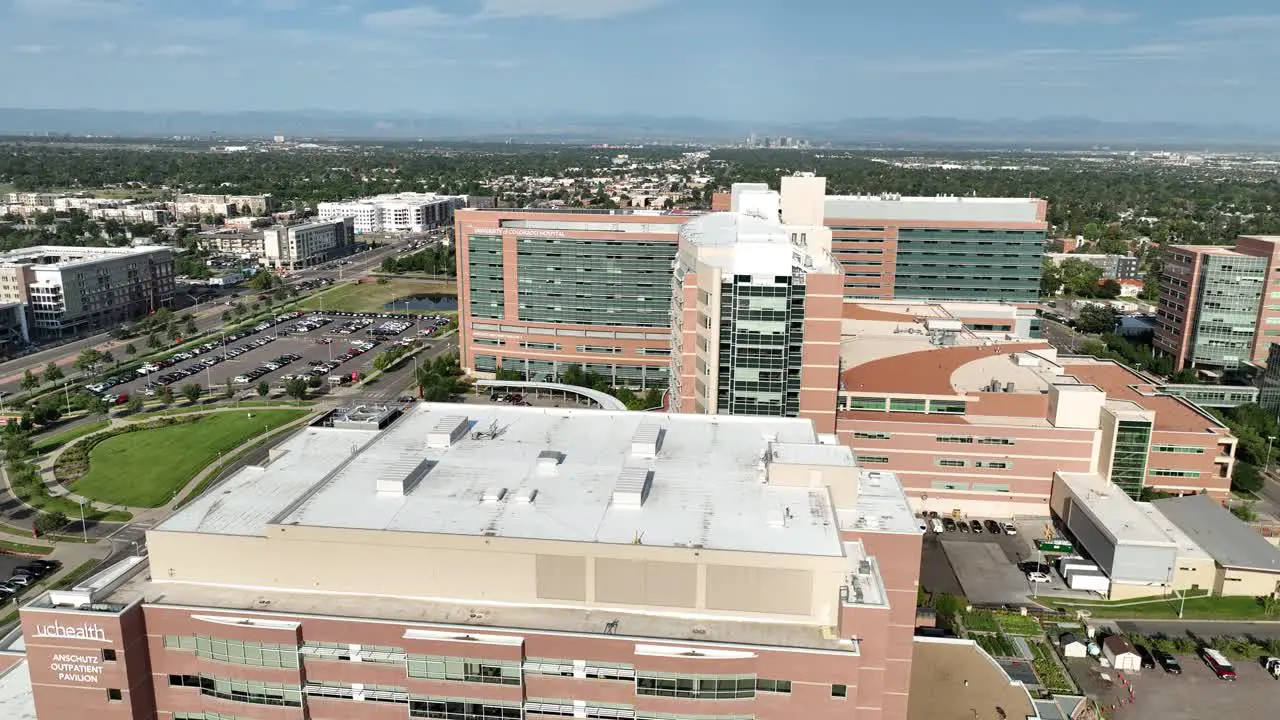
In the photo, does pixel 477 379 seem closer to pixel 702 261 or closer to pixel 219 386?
pixel 219 386

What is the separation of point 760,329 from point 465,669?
107ft

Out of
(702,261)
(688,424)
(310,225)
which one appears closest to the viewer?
(688,424)

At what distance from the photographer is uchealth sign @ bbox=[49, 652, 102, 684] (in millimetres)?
29422

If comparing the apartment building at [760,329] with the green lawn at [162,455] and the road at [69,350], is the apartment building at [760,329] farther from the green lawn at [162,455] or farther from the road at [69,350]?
the road at [69,350]

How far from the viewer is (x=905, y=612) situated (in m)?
38.0

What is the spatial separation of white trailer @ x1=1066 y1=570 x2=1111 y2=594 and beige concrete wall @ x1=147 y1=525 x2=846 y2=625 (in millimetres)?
36765

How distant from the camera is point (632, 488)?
112 feet

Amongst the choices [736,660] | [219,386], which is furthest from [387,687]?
[219,386]

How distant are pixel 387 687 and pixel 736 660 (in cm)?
1194

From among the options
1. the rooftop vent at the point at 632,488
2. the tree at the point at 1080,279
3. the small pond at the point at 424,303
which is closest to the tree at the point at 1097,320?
the tree at the point at 1080,279

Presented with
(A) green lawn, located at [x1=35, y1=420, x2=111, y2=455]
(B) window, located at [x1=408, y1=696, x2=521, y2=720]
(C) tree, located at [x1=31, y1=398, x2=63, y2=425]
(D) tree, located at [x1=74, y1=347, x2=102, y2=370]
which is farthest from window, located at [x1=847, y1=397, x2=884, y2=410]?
(D) tree, located at [x1=74, y1=347, x2=102, y2=370]

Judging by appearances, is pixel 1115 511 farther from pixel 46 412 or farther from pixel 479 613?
pixel 46 412

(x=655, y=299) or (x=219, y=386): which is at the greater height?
(x=655, y=299)

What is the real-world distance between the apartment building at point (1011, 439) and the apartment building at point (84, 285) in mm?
112164
